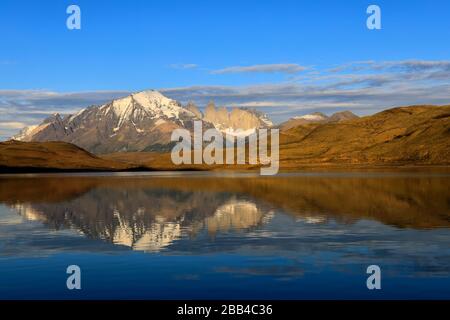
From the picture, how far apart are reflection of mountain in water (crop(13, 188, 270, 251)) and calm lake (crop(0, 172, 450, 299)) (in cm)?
12

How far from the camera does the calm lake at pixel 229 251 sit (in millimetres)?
25438

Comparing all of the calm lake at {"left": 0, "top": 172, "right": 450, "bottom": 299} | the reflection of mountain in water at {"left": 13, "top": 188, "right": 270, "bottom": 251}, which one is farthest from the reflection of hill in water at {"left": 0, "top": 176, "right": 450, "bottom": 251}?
the calm lake at {"left": 0, "top": 172, "right": 450, "bottom": 299}

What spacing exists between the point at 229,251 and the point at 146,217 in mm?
22881

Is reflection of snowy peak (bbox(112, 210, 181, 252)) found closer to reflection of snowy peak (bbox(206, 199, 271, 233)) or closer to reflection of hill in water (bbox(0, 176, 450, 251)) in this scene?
reflection of hill in water (bbox(0, 176, 450, 251))

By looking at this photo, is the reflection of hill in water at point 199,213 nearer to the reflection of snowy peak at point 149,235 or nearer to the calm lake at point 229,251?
the reflection of snowy peak at point 149,235

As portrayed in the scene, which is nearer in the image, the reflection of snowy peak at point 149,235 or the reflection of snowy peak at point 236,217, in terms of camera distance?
the reflection of snowy peak at point 149,235

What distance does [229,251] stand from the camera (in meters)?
36.2

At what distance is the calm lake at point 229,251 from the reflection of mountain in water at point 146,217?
0.12 meters

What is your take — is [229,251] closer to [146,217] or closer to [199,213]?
[146,217]

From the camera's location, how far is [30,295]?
24.6m

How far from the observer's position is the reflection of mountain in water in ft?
146

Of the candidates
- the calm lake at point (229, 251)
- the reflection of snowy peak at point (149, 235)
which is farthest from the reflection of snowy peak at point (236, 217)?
the reflection of snowy peak at point (149, 235)

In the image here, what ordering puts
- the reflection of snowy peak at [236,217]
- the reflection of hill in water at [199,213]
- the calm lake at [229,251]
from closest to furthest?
the calm lake at [229,251]
the reflection of hill in water at [199,213]
the reflection of snowy peak at [236,217]
